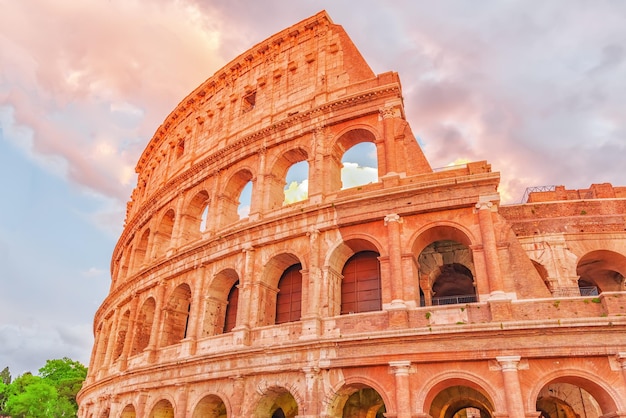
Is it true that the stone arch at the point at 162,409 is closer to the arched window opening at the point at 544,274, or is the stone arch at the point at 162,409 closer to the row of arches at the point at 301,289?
the row of arches at the point at 301,289

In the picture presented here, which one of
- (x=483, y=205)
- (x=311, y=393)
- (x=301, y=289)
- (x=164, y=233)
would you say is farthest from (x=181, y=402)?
(x=483, y=205)

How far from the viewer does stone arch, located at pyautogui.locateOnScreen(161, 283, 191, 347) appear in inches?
696

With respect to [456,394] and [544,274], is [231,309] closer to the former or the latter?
[456,394]

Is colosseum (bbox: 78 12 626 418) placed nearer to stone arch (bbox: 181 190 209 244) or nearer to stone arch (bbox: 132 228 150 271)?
stone arch (bbox: 181 190 209 244)

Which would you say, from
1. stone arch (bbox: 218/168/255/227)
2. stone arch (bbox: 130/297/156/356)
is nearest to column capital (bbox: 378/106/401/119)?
stone arch (bbox: 218/168/255/227)

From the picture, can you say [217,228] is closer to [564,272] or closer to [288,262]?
[288,262]

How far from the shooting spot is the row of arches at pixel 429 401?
34.6 feet

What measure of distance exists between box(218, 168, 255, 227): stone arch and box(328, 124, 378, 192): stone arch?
3.74m

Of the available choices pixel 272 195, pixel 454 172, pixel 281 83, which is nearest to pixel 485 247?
pixel 454 172

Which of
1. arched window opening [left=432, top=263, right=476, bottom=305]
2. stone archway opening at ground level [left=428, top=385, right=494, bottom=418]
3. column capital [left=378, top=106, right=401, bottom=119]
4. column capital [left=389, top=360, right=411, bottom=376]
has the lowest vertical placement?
stone archway opening at ground level [left=428, top=385, right=494, bottom=418]

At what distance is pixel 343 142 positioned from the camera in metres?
16.7

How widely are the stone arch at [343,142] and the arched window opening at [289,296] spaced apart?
3.23 m

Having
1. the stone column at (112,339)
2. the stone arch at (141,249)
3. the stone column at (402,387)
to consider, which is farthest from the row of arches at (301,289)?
the stone arch at (141,249)

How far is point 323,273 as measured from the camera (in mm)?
13891
